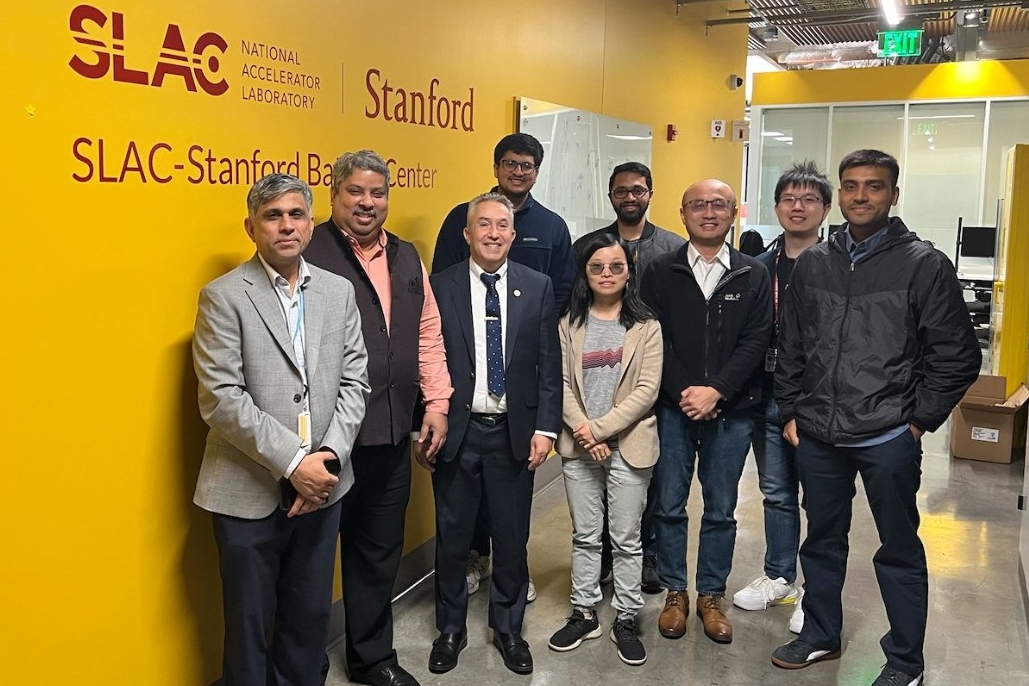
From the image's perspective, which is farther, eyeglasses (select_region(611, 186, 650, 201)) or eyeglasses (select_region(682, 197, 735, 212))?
eyeglasses (select_region(611, 186, 650, 201))

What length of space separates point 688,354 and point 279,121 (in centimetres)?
160

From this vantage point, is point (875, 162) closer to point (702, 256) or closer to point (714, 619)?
point (702, 256)

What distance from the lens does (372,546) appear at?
2736mm

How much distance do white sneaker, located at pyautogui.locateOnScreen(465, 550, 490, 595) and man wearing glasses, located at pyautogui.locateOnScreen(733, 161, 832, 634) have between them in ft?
3.97

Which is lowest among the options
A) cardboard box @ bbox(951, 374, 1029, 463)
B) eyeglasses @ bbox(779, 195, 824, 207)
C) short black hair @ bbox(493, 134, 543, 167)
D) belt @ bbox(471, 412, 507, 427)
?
cardboard box @ bbox(951, 374, 1029, 463)

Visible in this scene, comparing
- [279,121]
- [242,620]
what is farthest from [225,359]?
[279,121]

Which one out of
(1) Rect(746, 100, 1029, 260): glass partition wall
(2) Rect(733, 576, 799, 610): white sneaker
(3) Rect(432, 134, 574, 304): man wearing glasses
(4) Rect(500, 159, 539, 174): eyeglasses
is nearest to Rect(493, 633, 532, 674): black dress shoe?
(2) Rect(733, 576, 799, 610): white sneaker

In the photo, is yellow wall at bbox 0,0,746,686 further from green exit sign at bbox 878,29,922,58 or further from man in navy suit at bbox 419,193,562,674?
green exit sign at bbox 878,29,922,58

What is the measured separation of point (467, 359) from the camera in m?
2.83

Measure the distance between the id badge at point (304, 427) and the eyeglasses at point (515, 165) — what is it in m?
1.50

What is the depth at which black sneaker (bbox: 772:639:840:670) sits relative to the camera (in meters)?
2.98

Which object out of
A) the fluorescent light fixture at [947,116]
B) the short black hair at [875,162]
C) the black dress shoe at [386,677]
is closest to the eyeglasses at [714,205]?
the short black hair at [875,162]

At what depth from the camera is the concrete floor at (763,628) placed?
Answer: 2.94 meters

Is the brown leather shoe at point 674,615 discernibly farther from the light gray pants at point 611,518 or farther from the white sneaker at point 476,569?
the white sneaker at point 476,569
